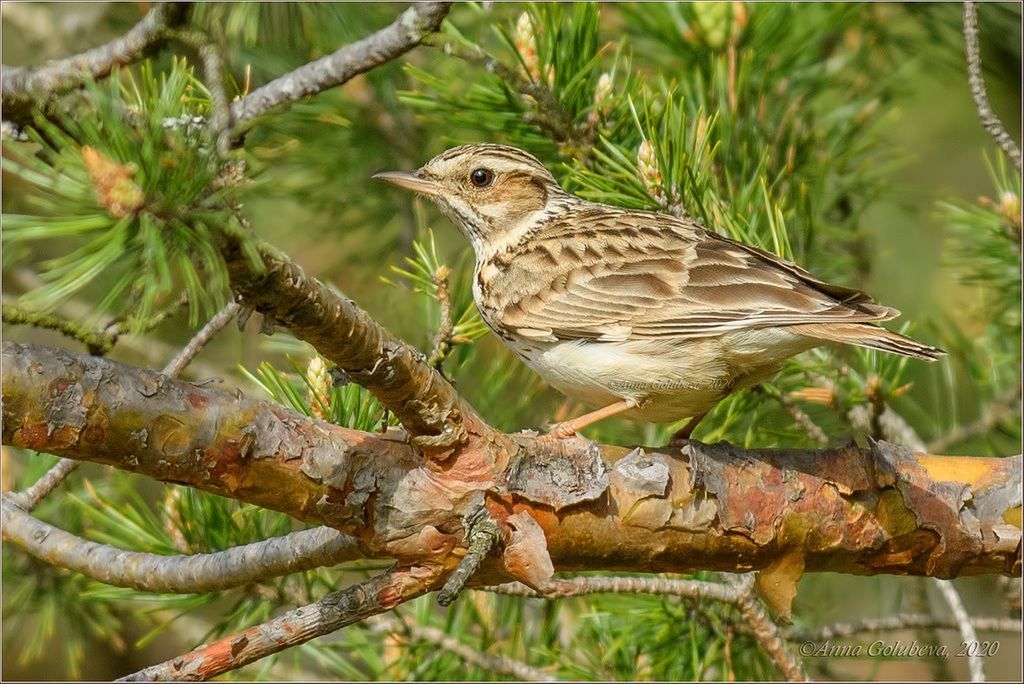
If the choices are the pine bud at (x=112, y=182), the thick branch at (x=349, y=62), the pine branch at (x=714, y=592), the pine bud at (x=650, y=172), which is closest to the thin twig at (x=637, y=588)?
the pine branch at (x=714, y=592)

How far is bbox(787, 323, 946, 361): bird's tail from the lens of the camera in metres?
2.82

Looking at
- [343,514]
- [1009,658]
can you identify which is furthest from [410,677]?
[1009,658]

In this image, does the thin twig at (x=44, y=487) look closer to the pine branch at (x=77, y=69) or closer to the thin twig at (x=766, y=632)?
the pine branch at (x=77, y=69)

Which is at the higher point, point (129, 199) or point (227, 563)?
point (129, 199)

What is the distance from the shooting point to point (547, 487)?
A: 2756 millimetres

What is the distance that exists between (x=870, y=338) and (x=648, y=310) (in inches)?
32.2

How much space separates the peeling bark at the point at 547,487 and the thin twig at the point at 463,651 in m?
0.88

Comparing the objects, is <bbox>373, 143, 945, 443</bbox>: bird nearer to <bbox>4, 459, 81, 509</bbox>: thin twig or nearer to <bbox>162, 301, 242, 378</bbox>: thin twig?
<bbox>162, 301, 242, 378</bbox>: thin twig

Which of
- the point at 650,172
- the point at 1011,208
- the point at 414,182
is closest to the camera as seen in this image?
the point at 650,172

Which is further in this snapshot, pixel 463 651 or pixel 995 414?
pixel 995 414

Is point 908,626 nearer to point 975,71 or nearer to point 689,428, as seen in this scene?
point 689,428

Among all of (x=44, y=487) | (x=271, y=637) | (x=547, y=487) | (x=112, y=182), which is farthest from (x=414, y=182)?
(x=112, y=182)

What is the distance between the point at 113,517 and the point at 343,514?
151 cm

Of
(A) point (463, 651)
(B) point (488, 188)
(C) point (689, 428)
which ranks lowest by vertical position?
(A) point (463, 651)
